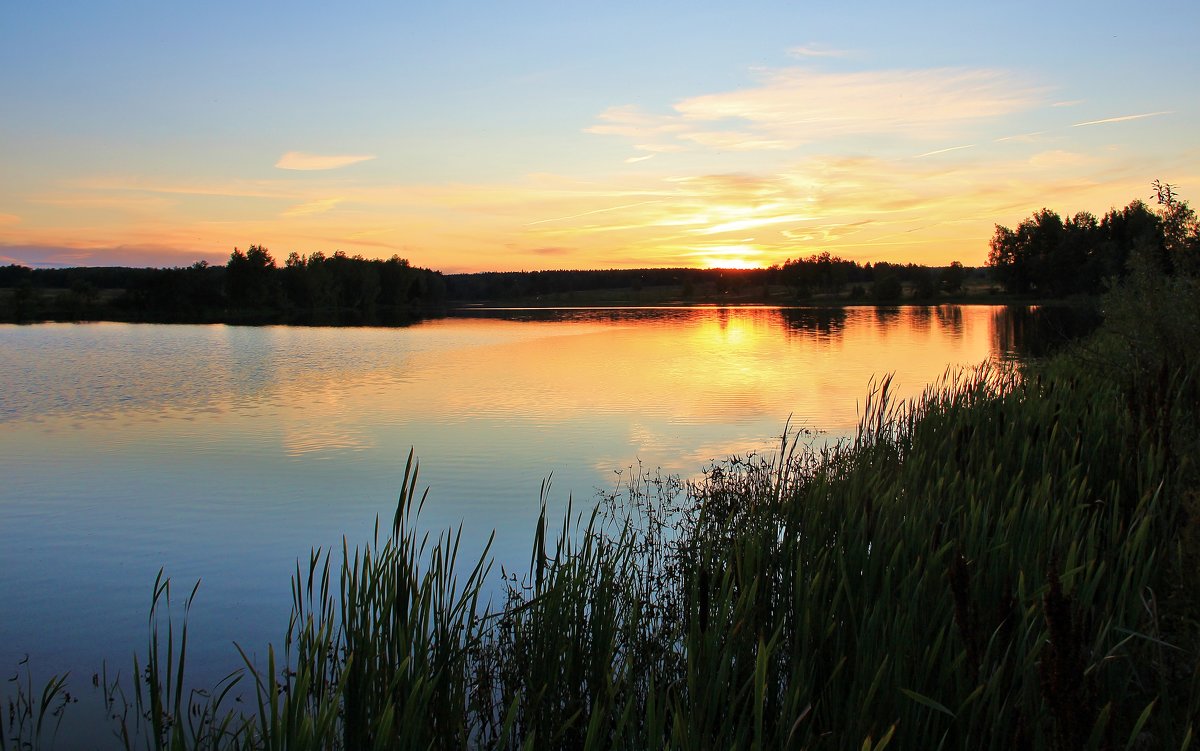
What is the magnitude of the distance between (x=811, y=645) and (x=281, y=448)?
11.0m

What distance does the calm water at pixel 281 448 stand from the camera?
671 centimetres

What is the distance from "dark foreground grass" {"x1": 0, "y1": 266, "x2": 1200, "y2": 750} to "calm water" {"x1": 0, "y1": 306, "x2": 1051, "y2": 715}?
1287 millimetres

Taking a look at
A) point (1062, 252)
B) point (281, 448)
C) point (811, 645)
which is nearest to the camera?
point (811, 645)

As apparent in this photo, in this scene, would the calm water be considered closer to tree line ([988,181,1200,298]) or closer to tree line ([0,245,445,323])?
tree line ([988,181,1200,298])

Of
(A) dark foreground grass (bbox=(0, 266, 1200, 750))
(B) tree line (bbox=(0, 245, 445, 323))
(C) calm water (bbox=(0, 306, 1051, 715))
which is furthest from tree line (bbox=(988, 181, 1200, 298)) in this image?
(B) tree line (bbox=(0, 245, 445, 323))

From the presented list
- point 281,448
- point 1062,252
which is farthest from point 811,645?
point 1062,252

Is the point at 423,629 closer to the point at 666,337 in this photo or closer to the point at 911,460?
the point at 911,460

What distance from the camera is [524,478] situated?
34.9 feet

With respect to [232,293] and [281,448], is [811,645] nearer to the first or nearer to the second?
[281,448]

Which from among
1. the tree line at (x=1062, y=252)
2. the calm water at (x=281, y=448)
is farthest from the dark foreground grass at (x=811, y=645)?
the tree line at (x=1062, y=252)

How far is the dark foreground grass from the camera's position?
221 cm

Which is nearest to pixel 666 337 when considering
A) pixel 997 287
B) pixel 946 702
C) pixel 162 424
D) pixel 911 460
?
pixel 162 424

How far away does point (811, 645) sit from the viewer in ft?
10.9

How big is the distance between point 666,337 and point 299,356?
17912 millimetres
